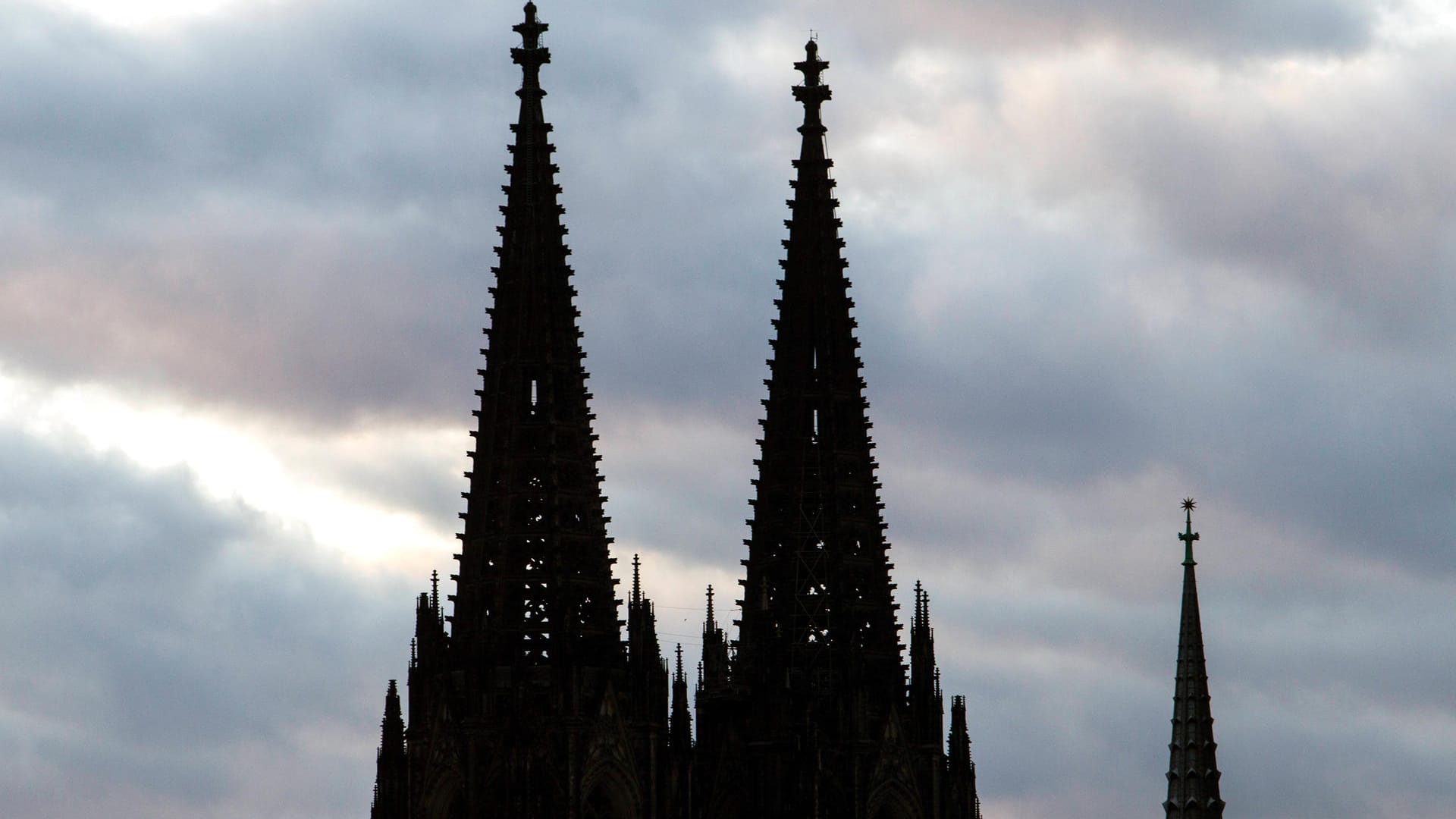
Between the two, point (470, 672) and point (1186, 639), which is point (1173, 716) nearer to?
point (1186, 639)

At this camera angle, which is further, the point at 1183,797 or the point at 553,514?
the point at 553,514

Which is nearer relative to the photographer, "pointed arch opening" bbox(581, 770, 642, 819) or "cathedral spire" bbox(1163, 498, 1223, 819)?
"cathedral spire" bbox(1163, 498, 1223, 819)

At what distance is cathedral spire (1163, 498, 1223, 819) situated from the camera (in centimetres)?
16862

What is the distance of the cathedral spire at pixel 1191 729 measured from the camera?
169 m

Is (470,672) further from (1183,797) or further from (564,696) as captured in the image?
(1183,797)

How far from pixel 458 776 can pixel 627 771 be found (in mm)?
5962

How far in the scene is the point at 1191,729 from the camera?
169250 mm

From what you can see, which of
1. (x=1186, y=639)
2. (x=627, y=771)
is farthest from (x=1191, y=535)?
(x=627, y=771)

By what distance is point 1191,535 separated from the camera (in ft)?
554

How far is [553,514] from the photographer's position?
199875mm

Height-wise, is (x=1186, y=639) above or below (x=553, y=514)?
below

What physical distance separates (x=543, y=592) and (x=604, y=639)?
2680 millimetres

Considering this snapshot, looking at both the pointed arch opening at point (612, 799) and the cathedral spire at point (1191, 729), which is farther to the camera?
the pointed arch opening at point (612, 799)

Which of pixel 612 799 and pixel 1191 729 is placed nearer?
pixel 1191 729
